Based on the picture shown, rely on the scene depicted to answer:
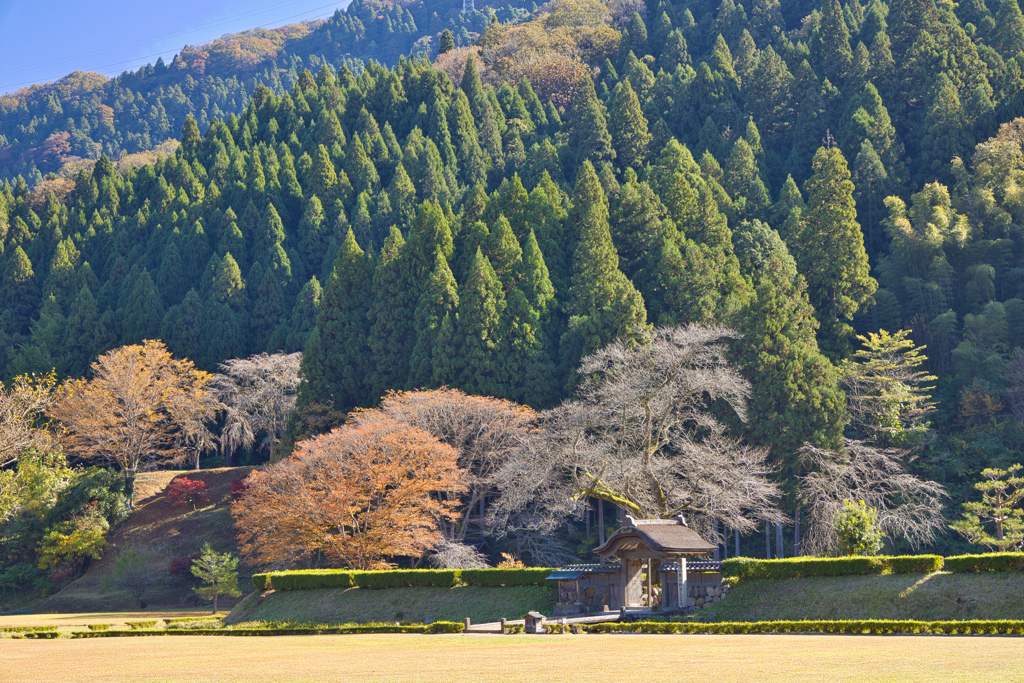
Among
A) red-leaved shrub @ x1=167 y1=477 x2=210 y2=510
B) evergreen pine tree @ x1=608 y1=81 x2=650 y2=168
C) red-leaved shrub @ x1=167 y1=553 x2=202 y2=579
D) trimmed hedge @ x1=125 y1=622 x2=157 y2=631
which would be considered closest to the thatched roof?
trimmed hedge @ x1=125 y1=622 x2=157 y2=631

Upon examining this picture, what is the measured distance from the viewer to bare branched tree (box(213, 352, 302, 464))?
5006 centimetres

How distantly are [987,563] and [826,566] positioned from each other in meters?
3.63

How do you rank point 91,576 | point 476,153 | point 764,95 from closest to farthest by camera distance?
point 91,576 < point 764,95 < point 476,153

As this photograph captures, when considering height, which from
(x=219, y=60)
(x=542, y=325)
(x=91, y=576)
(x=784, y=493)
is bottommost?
(x=91, y=576)

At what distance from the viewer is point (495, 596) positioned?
26734mm

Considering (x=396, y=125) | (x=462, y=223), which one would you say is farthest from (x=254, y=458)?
(x=396, y=125)

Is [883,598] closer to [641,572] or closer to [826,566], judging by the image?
[826,566]

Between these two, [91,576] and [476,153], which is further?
[476,153]

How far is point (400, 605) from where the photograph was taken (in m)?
27.3

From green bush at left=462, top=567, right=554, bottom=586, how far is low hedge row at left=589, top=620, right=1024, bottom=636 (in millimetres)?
4218

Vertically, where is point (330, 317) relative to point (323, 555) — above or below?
above

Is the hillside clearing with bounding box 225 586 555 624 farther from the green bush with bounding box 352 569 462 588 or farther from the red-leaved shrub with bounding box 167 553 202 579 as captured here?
the red-leaved shrub with bounding box 167 553 202 579

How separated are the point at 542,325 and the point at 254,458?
66.1 ft

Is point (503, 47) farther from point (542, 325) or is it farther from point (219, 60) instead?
point (219, 60)
